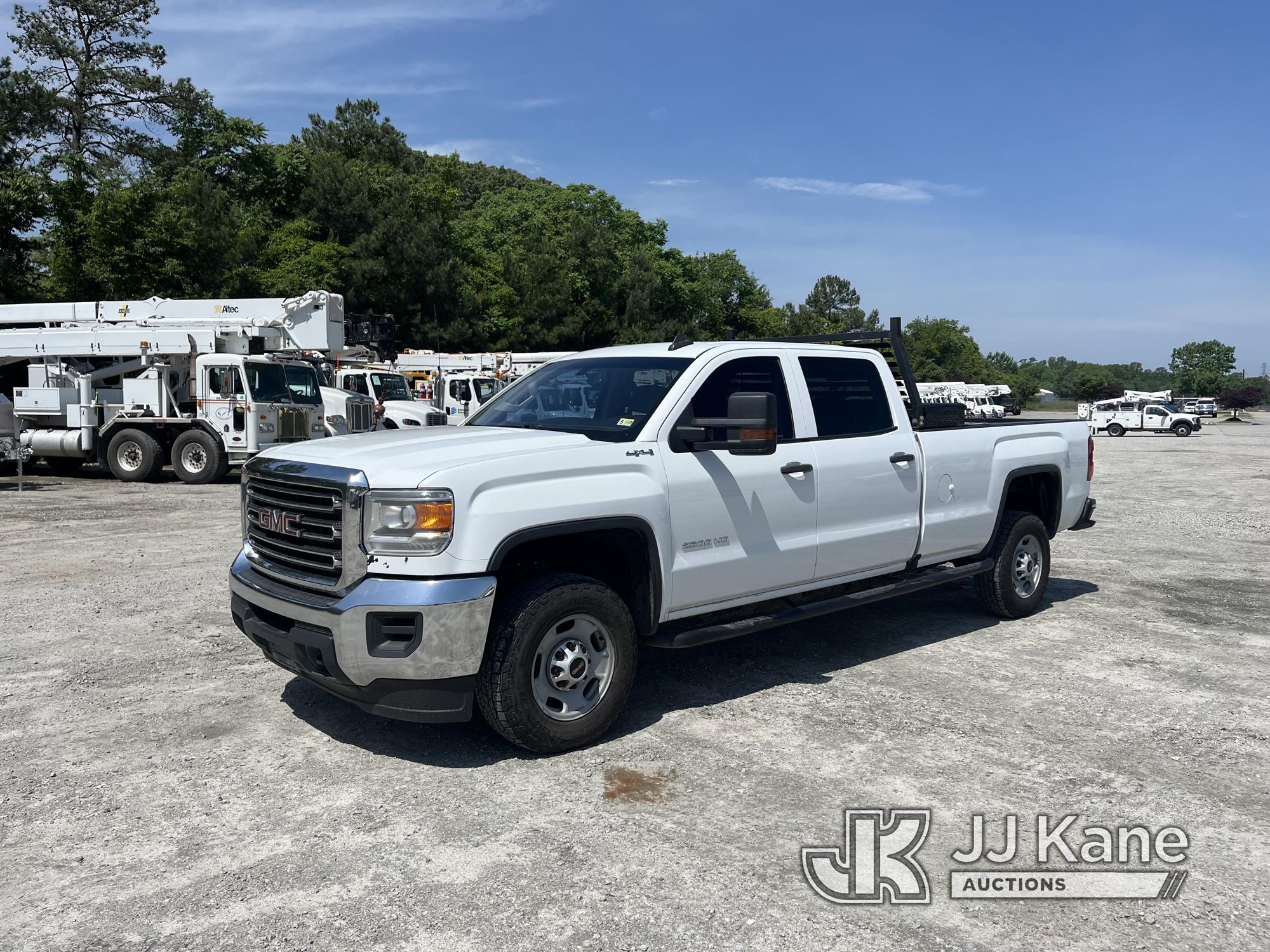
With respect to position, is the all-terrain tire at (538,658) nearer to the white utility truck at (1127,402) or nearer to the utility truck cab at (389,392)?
the utility truck cab at (389,392)

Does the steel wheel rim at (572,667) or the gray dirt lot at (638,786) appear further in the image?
the steel wheel rim at (572,667)

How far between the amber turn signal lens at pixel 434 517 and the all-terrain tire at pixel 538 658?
486 mm

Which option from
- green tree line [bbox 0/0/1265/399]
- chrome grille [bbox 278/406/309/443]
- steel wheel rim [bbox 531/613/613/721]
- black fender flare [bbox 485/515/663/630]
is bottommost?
steel wheel rim [bbox 531/613/613/721]

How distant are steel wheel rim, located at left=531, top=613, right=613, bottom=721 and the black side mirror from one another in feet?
3.57

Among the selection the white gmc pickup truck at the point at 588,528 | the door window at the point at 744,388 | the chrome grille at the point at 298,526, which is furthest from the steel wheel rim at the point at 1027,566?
the chrome grille at the point at 298,526

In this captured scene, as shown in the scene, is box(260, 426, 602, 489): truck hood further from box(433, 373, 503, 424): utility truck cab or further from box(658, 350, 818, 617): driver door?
box(433, 373, 503, 424): utility truck cab

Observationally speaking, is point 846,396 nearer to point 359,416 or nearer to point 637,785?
point 637,785

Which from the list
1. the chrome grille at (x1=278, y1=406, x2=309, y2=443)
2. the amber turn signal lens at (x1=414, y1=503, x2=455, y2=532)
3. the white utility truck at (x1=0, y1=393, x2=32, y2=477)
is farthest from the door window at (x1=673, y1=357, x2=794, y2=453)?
the white utility truck at (x1=0, y1=393, x2=32, y2=477)

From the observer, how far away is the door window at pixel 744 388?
529 cm

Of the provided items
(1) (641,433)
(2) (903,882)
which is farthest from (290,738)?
(2) (903,882)

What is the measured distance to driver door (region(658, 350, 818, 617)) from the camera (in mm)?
4965

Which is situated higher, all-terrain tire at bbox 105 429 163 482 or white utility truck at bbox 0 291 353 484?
white utility truck at bbox 0 291 353 484

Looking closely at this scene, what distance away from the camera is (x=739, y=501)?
5.20 meters

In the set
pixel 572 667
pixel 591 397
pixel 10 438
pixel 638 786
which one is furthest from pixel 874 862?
pixel 10 438
